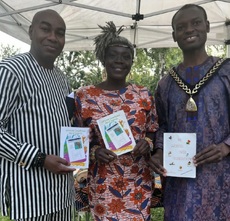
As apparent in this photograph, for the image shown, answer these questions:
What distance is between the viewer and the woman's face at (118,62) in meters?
2.58

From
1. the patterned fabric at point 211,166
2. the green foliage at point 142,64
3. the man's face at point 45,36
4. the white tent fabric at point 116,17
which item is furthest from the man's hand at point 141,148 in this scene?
the green foliage at point 142,64

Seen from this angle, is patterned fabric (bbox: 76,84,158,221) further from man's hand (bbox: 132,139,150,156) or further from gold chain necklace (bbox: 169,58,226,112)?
gold chain necklace (bbox: 169,58,226,112)

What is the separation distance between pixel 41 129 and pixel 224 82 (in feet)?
4.37

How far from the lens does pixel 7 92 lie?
1.96 meters

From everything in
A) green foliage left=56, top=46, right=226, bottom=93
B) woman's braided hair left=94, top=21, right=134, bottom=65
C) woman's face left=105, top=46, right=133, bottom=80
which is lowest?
woman's face left=105, top=46, right=133, bottom=80

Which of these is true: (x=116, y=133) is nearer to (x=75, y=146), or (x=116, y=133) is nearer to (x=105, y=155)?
(x=105, y=155)

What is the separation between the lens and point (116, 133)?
2369 millimetres

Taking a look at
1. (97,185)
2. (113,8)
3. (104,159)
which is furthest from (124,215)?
(113,8)

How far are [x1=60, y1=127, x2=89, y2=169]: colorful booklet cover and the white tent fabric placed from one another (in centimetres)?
352

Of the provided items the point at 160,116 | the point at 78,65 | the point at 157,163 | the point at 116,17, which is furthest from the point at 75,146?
the point at 78,65

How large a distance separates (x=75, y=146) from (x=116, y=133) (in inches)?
13.2

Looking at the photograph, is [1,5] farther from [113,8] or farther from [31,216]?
[31,216]

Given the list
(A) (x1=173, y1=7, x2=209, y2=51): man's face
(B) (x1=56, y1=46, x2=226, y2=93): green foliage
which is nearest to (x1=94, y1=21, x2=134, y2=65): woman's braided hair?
(A) (x1=173, y1=7, x2=209, y2=51): man's face

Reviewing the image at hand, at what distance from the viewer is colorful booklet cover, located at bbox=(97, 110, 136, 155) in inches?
93.0
